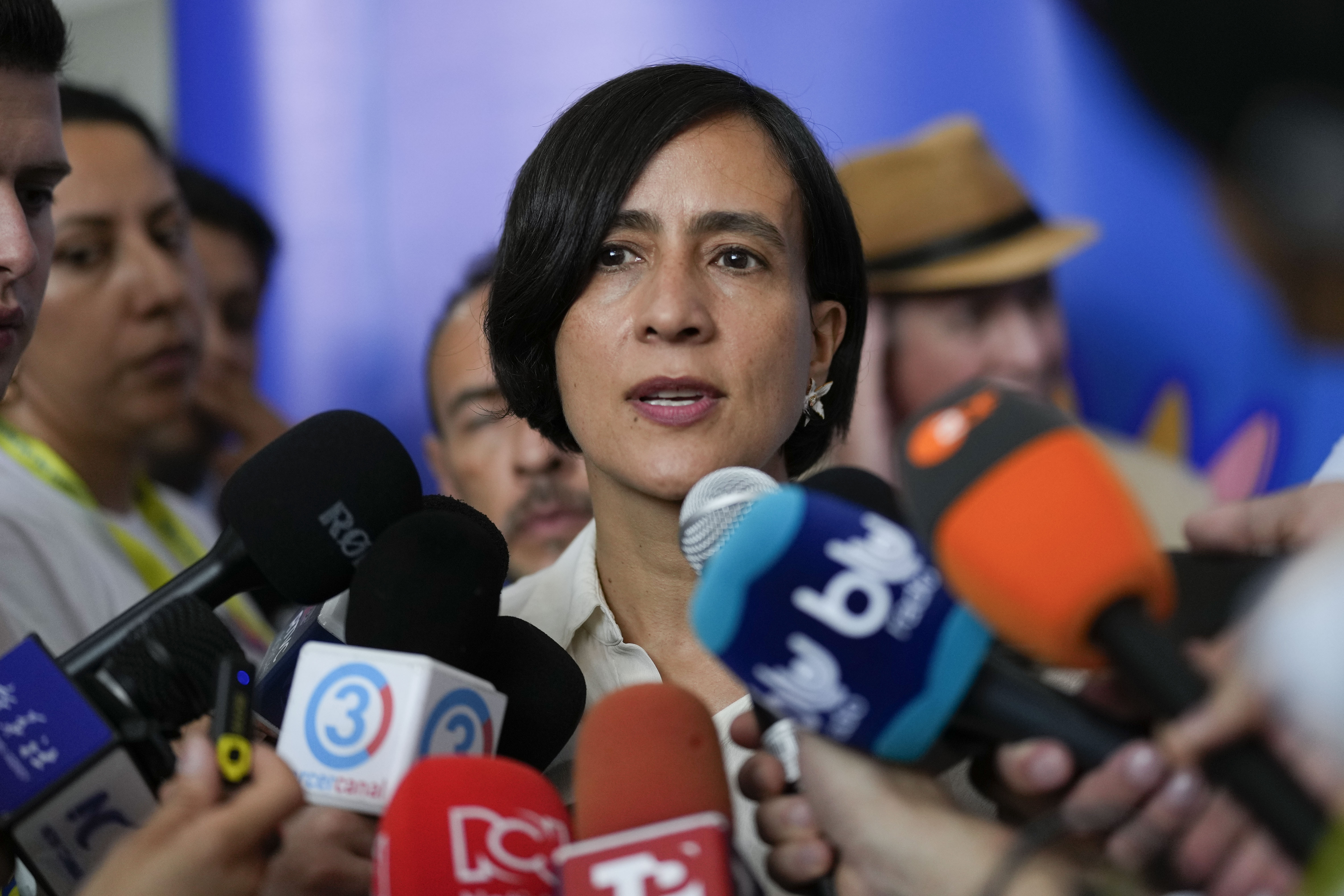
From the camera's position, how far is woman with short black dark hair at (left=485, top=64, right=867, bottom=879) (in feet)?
4.66

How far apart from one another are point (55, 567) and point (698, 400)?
1564 millimetres

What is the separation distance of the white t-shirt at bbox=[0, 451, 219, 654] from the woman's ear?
106 centimetres

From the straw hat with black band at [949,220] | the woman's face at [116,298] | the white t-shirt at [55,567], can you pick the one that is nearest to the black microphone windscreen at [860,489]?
Answer: the white t-shirt at [55,567]

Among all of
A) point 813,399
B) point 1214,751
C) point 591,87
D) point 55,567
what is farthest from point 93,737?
point 591,87

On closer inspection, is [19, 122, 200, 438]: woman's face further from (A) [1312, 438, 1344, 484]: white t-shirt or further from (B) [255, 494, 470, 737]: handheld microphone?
(A) [1312, 438, 1344, 484]: white t-shirt

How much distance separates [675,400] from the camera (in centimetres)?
143

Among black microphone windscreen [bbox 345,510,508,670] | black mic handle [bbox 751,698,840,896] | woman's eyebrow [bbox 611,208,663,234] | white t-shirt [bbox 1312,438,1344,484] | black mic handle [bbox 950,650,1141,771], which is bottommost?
black mic handle [bbox 751,698,840,896]

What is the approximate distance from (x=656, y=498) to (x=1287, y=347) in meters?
1.71

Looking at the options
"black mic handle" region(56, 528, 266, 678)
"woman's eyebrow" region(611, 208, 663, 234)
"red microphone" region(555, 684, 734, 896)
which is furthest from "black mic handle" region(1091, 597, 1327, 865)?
"woman's eyebrow" region(611, 208, 663, 234)

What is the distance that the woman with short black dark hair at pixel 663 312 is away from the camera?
1.42m

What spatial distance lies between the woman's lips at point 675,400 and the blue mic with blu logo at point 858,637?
613 mm

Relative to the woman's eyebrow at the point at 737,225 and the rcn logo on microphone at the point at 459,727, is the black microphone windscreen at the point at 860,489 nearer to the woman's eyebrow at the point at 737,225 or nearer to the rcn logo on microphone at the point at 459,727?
the rcn logo on microphone at the point at 459,727

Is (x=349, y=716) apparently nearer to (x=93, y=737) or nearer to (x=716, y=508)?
(x=93, y=737)

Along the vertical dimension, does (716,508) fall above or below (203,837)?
above
